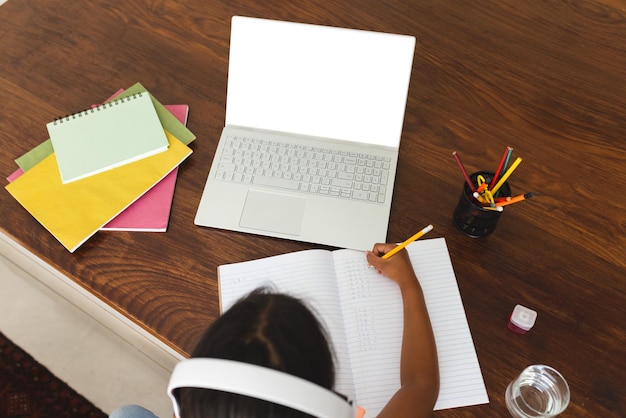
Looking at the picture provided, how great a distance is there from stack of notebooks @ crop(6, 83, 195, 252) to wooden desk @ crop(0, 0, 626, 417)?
3 cm

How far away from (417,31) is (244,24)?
0.41 m

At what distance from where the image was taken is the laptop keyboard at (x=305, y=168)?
3.04ft

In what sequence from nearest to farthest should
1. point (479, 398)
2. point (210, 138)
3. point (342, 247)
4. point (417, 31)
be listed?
point (479, 398)
point (342, 247)
point (210, 138)
point (417, 31)

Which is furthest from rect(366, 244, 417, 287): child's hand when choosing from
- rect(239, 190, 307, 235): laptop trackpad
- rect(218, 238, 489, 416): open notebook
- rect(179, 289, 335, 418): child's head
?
rect(179, 289, 335, 418): child's head

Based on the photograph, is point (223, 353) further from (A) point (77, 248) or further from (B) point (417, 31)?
(B) point (417, 31)

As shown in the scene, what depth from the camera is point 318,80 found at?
Result: 2.99 feet

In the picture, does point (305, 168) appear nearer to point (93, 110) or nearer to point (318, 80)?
point (318, 80)

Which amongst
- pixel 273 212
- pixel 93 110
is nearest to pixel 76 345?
pixel 93 110

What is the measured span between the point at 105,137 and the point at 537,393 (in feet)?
2.60

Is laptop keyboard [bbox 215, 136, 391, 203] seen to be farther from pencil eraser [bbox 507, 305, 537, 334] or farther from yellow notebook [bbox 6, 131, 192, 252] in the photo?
pencil eraser [bbox 507, 305, 537, 334]

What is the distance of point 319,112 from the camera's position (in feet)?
3.09

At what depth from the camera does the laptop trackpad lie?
89cm

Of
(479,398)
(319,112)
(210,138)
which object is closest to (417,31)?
(319,112)

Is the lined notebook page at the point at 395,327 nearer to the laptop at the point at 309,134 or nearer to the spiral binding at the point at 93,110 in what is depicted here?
the laptop at the point at 309,134
